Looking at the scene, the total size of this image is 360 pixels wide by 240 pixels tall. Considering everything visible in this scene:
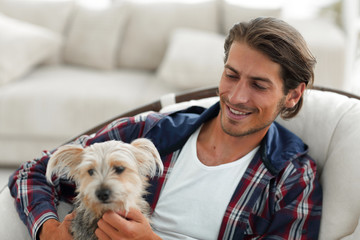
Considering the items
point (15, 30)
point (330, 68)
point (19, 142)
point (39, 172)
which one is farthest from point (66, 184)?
point (330, 68)

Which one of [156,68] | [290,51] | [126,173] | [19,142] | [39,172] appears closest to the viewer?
[126,173]

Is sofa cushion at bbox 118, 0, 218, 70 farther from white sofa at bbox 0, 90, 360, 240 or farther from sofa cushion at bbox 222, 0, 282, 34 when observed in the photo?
white sofa at bbox 0, 90, 360, 240

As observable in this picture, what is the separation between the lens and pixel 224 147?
148 cm

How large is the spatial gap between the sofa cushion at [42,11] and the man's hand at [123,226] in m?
2.79

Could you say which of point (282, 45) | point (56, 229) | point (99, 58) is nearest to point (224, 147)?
point (282, 45)

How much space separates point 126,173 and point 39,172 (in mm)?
485

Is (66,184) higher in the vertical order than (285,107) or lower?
lower

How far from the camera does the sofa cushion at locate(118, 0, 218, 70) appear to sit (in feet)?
11.5

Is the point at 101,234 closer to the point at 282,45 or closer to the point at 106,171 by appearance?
the point at 106,171

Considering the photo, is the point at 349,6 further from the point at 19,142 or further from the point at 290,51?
the point at 19,142

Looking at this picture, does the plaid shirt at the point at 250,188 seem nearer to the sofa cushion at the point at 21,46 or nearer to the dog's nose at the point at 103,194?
the dog's nose at the point at 103,194

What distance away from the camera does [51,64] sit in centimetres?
360

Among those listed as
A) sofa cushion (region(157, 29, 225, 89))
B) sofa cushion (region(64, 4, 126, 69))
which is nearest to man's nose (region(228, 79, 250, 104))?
sofa cushion (region(157, 29, 225, 89))

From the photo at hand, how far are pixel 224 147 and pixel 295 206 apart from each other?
0.33m
